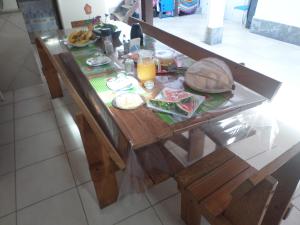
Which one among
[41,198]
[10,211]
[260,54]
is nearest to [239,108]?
[41,198]

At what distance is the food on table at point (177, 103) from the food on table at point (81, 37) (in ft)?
3.05

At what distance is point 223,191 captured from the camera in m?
0.87

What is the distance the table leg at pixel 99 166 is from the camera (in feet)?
3.25

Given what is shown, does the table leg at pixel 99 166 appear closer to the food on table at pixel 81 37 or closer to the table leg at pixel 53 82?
the food on table at pixel 81 37

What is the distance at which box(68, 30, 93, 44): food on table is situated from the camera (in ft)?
5.38

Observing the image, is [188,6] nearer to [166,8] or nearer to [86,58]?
[166,8]

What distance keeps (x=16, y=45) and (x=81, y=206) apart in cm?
185

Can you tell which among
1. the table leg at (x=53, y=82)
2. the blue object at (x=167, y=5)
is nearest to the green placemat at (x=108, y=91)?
the table leg at (x=53, y=82)

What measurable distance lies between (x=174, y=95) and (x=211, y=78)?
17 centimetres

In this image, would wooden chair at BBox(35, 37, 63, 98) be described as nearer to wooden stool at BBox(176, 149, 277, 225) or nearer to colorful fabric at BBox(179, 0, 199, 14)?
wooden stool at BBox(176, 149, 277, 225)

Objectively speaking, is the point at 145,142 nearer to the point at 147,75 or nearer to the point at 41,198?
the point at 147,75

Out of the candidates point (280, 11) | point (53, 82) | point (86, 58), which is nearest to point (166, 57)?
point (86, 58)

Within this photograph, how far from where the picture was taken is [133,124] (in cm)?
86

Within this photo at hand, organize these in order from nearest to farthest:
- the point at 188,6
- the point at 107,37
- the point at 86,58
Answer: the point at 86,58
the point at 107,37
the point at 188,6
